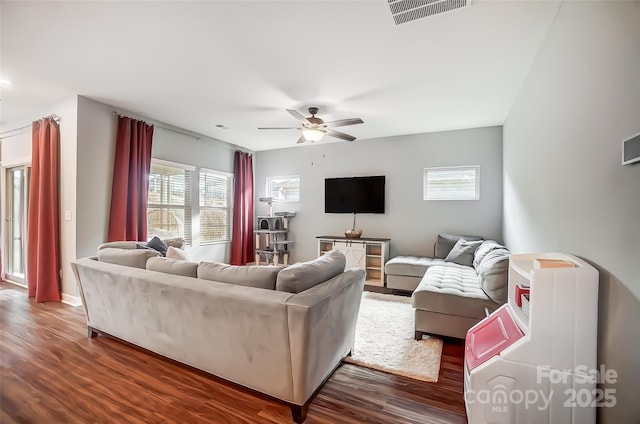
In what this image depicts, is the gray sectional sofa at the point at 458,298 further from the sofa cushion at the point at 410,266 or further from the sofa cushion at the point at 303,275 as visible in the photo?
the sofa cushion at the point at 303,275

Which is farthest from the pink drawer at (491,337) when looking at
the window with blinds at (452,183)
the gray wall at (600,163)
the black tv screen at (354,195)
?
the black tv screen at (354,195)

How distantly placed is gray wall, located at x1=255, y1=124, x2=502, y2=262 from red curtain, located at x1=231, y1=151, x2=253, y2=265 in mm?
522

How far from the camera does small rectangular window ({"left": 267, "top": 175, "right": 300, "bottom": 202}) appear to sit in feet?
20.3

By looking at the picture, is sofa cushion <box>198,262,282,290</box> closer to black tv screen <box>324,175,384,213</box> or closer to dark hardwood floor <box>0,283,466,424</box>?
dark hardwood floor <box>0,283,466,424</box>

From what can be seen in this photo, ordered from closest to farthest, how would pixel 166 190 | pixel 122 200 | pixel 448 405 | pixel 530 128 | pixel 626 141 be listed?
pixel 626 141 < pixel 448 405 < pixel 530 128 < pixel 122 200 < pixel 166 190

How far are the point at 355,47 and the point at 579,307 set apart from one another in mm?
2309

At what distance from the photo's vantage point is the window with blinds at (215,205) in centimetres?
540

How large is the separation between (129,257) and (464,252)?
408 centimetres

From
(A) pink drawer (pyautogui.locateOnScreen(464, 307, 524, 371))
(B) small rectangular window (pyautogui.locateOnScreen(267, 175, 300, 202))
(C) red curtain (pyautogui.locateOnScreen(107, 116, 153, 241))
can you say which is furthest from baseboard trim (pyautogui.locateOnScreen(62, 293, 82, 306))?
(A) pink drawer (pyautogui.locateOnScreen(464, 307, 524, 371))

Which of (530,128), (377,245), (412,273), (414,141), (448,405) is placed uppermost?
(414,141)

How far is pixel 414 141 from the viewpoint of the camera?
16.5ft

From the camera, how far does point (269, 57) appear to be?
8.34 ft

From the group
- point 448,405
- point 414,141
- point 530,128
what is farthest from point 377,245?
point 448,405

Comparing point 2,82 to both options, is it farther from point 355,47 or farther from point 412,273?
point 412,273
